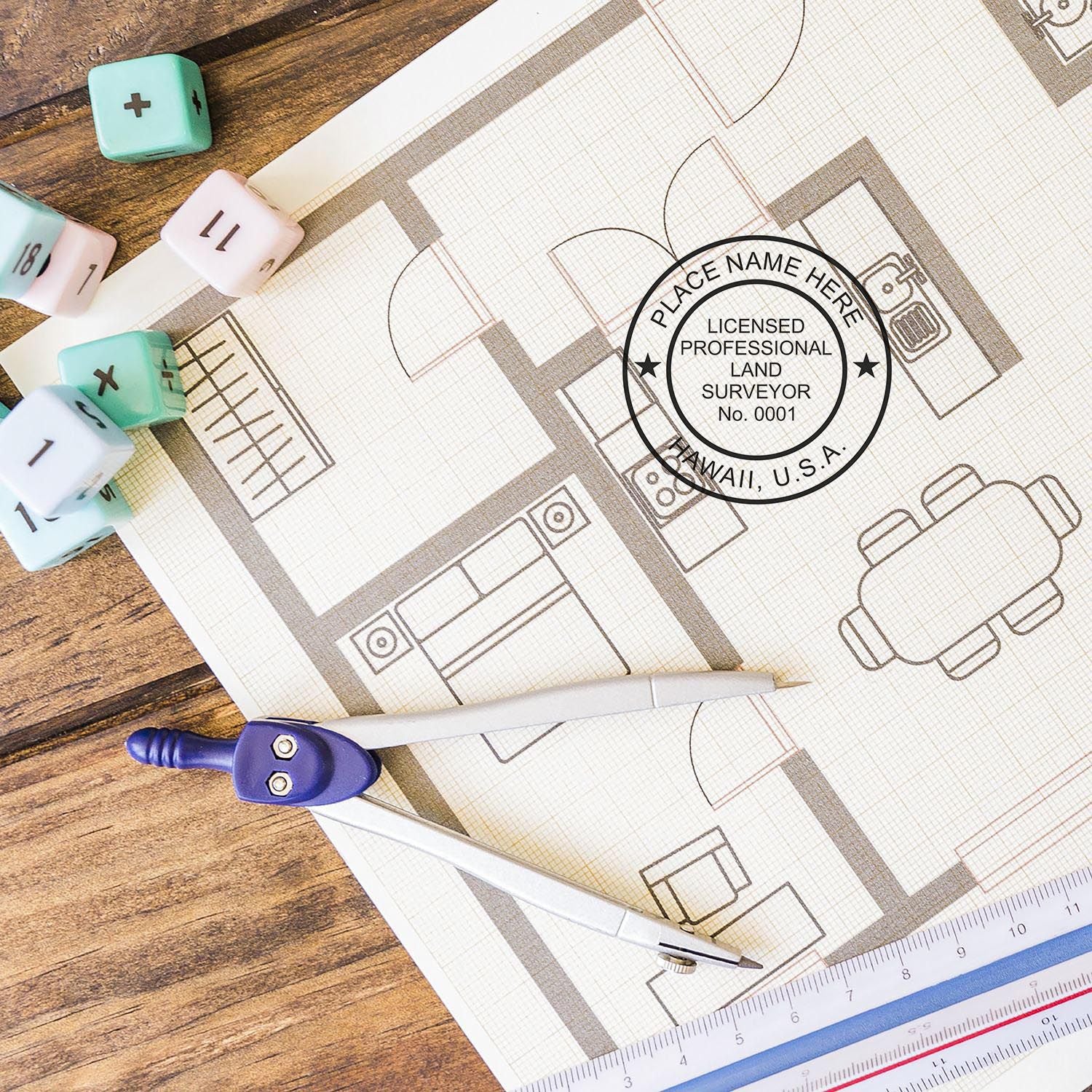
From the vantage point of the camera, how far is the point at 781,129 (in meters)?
0.56

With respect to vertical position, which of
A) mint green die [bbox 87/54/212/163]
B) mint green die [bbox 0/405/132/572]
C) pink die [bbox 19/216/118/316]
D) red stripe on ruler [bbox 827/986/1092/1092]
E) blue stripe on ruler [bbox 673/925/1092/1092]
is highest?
mint green die [bbox 87/54/212/163]

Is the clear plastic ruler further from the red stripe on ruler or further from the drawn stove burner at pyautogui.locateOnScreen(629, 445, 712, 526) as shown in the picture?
the drawn stove burner at pyautogui.locateOnScreen(629, 445, 712, 526)

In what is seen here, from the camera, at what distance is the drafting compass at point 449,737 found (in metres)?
0.55

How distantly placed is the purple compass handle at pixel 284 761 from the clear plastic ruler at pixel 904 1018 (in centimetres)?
21

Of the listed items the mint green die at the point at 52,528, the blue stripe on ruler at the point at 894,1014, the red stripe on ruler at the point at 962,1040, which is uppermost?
the mint green die at the point at 52,528

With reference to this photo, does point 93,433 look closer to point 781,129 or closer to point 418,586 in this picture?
point 418,586

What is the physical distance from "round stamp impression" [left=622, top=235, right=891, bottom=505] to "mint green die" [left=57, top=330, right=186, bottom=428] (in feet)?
0.86

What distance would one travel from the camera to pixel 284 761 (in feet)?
1.83

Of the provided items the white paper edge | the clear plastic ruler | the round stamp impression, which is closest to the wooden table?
the white paper edge

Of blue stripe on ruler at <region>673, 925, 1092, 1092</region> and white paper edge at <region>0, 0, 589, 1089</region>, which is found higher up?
white paper edge at <region>0, 0, 589, 1089</region>

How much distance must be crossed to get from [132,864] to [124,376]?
286 mm

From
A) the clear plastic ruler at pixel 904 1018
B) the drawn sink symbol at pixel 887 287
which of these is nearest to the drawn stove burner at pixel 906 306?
the drawn sink symbol at pixel 887 287

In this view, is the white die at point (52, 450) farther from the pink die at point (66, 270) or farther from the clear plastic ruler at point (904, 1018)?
the clear plastic ruler at point (904, 1018)

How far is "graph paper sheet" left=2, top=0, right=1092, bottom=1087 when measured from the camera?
0.56m
